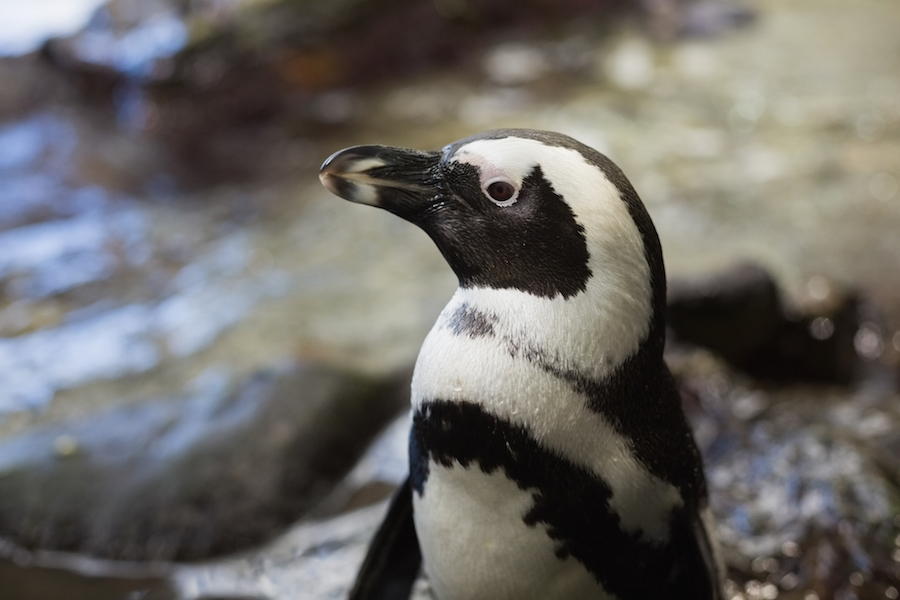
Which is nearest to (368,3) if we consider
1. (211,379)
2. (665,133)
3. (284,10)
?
(284,10)

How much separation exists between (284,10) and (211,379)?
4.51 metres

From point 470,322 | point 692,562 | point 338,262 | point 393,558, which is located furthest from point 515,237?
point 338,262

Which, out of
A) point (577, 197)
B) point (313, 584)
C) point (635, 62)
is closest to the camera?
point (577, 197)

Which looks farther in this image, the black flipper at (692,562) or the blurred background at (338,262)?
the blurred background at (338,262)

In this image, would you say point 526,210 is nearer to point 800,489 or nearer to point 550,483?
point 550,483

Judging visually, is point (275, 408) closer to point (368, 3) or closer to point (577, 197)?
point (577, 197)

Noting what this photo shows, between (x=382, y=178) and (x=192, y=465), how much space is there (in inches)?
58.5

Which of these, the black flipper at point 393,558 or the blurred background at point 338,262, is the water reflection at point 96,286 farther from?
the black flipper at point 393,558

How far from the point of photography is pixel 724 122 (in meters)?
5.83

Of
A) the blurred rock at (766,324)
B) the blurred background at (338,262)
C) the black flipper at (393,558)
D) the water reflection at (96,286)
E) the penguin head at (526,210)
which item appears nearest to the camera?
the penguin head at (526,210)

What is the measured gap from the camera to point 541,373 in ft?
4.03

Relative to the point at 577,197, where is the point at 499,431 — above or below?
below

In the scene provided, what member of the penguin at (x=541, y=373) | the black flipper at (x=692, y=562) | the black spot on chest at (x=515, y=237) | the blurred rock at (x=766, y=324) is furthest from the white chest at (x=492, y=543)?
the blurred rock at (x=766, y=324)

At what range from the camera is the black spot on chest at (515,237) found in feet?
3.94
